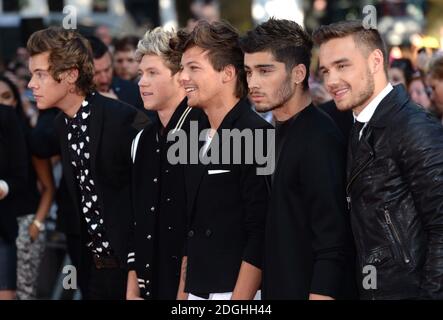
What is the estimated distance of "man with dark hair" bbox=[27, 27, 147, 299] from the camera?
605 cm

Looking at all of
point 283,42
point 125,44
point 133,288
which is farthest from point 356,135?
point 125,44

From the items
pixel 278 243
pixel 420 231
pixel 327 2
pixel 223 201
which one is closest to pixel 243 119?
pixel 223 201

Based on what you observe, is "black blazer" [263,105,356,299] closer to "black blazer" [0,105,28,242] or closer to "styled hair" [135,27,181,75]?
"styled hair" [135,27,181,75]

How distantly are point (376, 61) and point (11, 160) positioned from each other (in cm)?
360

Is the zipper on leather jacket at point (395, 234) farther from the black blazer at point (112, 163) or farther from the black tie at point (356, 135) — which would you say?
the black blazer at point (112, 163)

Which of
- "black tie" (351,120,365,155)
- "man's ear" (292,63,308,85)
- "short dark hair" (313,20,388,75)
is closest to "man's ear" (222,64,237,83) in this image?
"man's ear" (292,63,308,85)

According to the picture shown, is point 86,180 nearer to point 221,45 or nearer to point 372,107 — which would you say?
point 221,45

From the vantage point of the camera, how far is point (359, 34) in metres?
4.63

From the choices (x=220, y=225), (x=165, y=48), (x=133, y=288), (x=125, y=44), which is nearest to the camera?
(x=220, y=225)

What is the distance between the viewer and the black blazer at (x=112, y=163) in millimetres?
5996

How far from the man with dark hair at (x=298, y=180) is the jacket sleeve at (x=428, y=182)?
0.45 meters

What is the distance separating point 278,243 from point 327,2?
2738cm

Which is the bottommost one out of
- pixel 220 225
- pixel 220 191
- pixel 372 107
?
pixel 220 225

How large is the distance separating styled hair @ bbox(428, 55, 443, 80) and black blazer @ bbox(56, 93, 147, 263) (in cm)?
199
